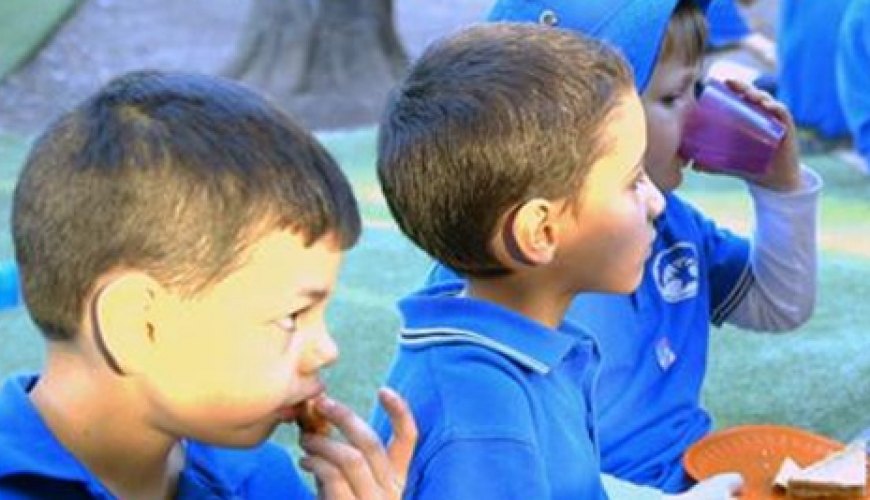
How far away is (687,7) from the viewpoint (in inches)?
88.4

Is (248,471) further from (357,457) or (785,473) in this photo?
(785,473)

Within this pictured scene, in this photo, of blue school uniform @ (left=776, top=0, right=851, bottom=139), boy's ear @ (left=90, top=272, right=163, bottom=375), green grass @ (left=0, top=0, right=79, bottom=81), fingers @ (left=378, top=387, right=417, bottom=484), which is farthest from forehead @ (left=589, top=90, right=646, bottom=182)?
green grass @ (left=0, top=0, right=79, bottom=81)

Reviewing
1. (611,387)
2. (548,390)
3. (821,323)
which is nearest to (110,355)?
(548,390)

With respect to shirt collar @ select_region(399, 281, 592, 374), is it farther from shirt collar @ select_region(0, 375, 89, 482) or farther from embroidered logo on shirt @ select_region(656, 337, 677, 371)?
embroidered logo on shirt @ select_region(656, 337, 677, 371)

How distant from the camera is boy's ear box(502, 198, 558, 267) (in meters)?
1.74

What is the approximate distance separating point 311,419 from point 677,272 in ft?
3.44

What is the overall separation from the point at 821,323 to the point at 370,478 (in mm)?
3009

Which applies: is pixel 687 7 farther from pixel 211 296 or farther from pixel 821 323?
pixel 821 323

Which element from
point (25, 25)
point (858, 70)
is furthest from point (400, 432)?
point (25, 25)

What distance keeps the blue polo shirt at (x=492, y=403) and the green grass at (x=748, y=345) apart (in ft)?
5.68

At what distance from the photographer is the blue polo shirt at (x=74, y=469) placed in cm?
136

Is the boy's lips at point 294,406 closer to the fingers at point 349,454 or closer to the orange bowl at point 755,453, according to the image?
the fingers at point 349,454

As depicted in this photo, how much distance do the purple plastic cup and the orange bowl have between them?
44 centimetres

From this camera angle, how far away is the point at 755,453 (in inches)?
97.0
